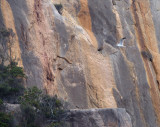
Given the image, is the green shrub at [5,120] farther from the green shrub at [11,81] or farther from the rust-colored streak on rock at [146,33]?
the rust-colored streak on rock at [146,33]

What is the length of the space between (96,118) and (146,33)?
1271cm

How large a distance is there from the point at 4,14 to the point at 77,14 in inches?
258

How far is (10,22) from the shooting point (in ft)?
46.7

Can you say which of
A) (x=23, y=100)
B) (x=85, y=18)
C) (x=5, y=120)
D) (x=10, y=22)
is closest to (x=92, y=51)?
(x=85, y=18)

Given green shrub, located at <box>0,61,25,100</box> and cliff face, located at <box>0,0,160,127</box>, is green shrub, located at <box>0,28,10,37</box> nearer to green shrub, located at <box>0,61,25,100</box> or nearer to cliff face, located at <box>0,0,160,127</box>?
cliff face, located at <box>0,0,160,127</box>

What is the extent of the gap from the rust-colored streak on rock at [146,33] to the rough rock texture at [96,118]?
9372 millimetres

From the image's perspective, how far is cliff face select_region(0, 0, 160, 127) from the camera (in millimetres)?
14844

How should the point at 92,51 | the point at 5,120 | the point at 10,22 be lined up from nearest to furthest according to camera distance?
the point at 5,120 → the point at 10,22 → the point at 92,51

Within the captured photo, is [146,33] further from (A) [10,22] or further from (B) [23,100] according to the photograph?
(B) [23,100]

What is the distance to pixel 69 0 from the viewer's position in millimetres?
19844

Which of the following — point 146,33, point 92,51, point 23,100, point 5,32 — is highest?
point 146,33

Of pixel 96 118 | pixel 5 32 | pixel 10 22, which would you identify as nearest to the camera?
pixel 96 118

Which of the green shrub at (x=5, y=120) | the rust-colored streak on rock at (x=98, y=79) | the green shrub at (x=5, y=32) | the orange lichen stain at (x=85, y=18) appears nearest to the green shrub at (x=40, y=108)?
the green shrub at (x=5, y=120)

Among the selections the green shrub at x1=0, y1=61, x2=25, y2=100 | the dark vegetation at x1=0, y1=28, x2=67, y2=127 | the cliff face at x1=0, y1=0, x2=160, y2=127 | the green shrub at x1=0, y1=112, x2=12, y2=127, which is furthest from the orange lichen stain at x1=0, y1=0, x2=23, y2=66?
the green shrub at x1=0, y1=112, x2=12, y2=127
